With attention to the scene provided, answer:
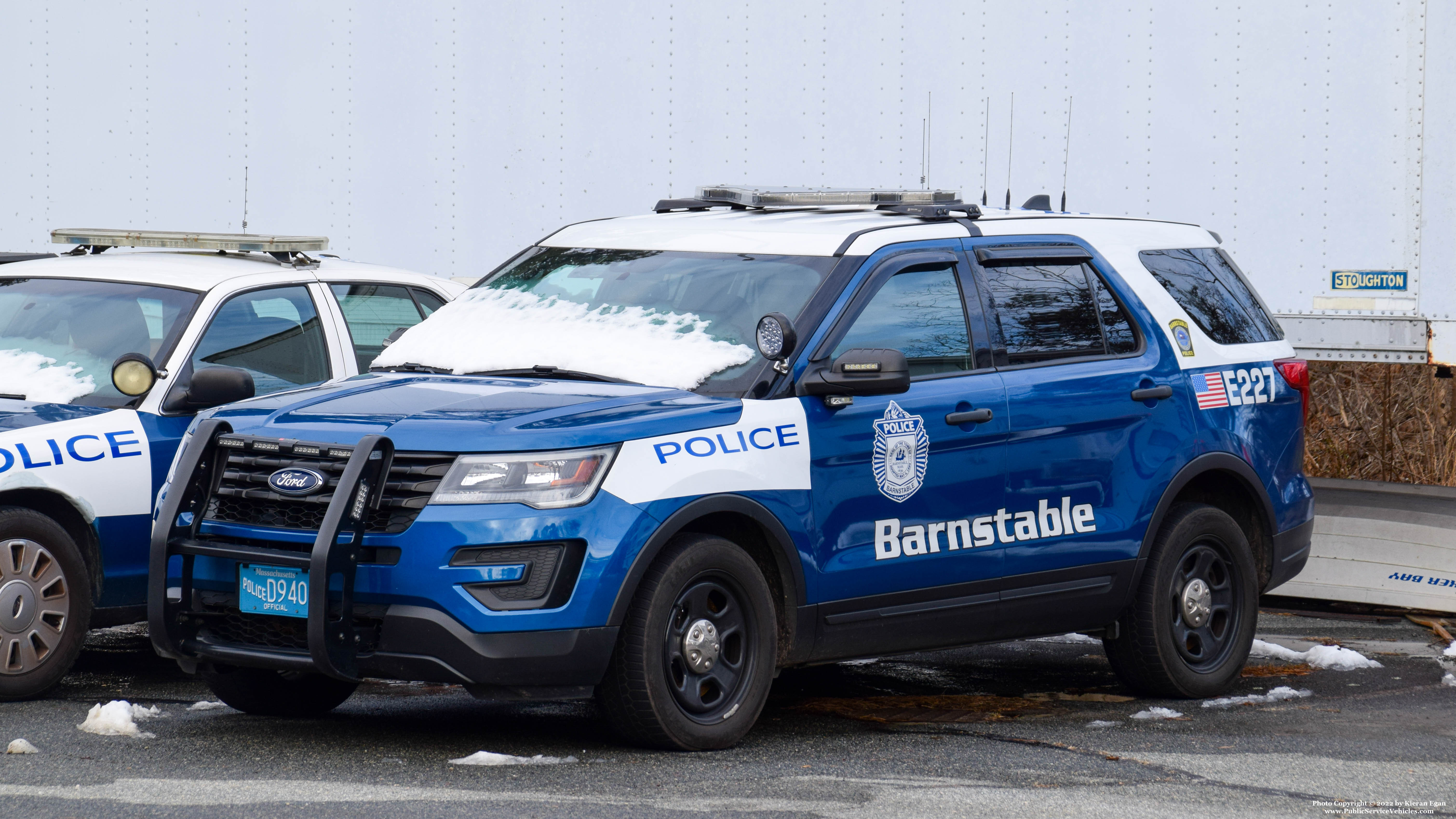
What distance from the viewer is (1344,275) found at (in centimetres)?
958

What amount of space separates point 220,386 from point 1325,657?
5276 mm

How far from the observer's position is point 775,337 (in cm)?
647

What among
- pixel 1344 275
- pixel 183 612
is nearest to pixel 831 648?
pixel 183 612

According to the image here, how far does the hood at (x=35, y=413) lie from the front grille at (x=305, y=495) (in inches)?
57.0

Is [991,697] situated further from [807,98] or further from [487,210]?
[487,210]

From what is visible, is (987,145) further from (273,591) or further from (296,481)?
(273,591)

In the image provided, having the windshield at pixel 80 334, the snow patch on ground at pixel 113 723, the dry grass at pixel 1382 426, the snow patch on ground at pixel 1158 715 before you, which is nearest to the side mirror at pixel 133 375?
the windshield at pixel 80 334

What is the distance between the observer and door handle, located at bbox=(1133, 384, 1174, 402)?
7.57 meters

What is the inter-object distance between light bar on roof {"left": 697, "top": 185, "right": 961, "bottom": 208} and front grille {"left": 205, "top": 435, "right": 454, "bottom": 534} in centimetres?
242

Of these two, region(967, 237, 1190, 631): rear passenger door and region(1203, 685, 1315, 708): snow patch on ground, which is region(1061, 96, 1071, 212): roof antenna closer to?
region(967, 237, 1190, 631): rear passenger door

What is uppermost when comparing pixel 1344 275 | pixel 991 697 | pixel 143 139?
pixel 143 139

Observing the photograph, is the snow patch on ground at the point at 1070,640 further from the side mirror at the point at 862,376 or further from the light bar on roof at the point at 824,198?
the side mirror at the point at 862,376

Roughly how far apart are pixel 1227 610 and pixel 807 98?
3.91 meters

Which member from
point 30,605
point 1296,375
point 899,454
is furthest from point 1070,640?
point 30,605
